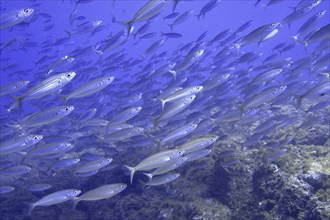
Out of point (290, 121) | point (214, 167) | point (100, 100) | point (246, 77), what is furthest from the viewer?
point (100, 100)

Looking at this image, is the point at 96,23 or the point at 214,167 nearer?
the point at 214,167

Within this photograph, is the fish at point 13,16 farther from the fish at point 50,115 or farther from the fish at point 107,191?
the fish at point 107,191

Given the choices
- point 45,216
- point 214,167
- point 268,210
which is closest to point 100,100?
point 45,216

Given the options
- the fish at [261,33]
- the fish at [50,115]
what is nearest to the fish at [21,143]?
the fish at [50,115]

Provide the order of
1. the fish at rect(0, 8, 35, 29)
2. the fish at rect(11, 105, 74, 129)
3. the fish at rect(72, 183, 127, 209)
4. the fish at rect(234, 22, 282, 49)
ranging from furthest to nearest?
the fish at rect(234, 22, 282, 49) < the fish at rect(0, 8, 35, 29) < the fish at rect(11, 105, 74, 129) < the fish at rect(72, 183, 127, 209)

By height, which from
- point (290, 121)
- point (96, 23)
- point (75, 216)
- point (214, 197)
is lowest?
point (75, 216)

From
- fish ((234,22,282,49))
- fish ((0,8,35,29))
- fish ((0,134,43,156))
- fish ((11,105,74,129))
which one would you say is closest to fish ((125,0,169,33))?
fish ((11,105,74,129))

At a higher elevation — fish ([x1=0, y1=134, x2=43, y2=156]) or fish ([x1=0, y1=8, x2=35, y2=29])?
fish ([x1=0, y1=8, x2=35, y2=29])

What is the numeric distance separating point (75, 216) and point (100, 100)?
28.0 ft

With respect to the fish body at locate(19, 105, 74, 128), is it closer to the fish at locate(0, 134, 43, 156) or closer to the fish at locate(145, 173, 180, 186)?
the fish at locate(0, 134, 43, 156)

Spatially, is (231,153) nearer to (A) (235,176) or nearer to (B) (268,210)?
(A) (235,176)

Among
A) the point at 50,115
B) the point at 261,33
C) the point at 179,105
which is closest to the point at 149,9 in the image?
the point at 179,105

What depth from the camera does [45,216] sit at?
883 cm

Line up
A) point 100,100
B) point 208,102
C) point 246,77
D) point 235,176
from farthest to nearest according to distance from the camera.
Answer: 1. point 100,100
2. point 246,77
3. point 208,102
4. point 235,176
